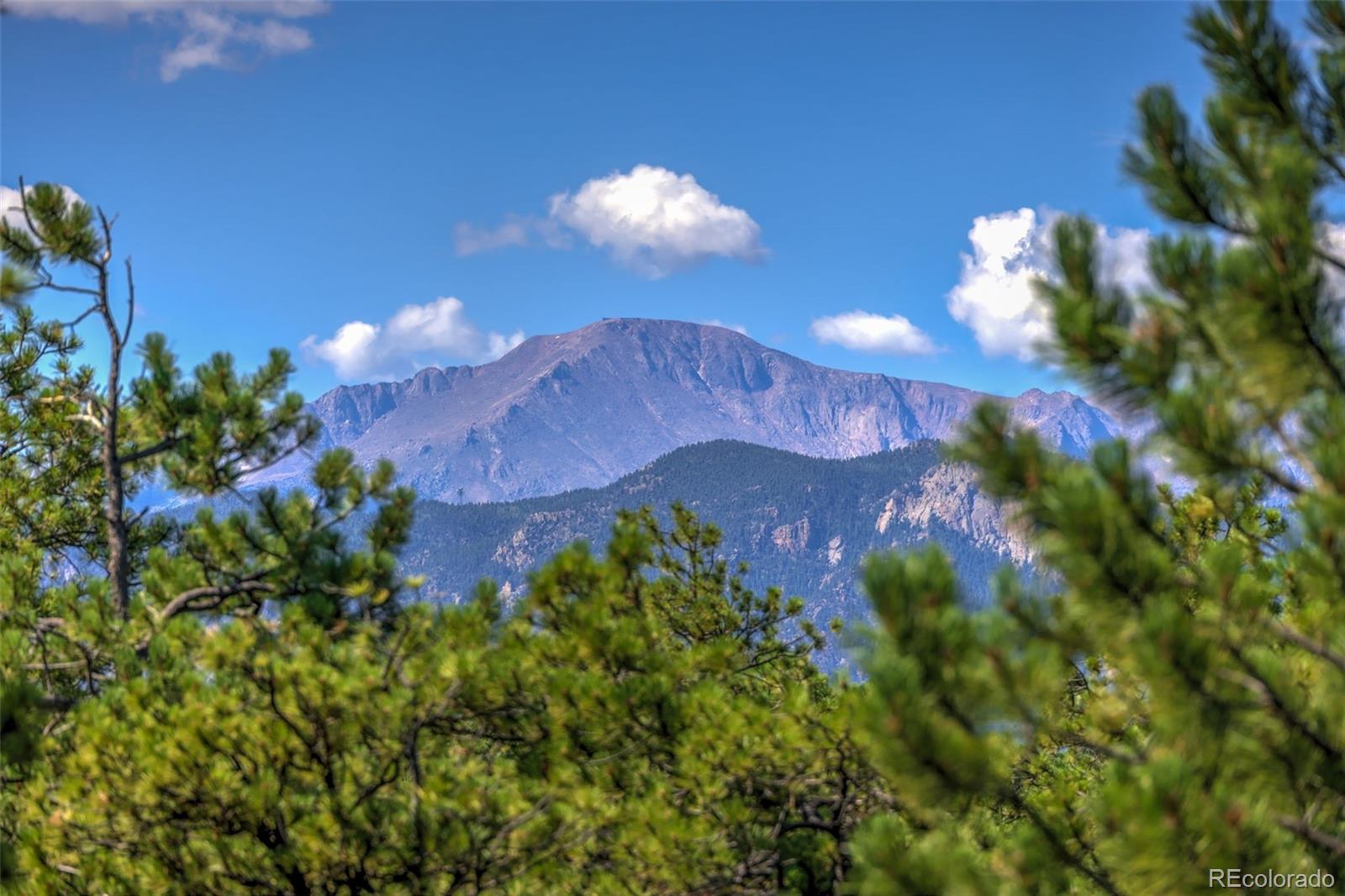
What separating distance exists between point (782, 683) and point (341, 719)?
624 cm

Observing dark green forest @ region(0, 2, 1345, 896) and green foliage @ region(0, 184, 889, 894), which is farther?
green foliage @ region(0, 184, 889, 894)

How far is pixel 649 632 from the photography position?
7254 millimetres

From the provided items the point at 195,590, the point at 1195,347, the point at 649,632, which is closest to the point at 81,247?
the point at 195,590

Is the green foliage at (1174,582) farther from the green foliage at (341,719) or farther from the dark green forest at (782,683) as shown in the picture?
the green foliage at (341,719)

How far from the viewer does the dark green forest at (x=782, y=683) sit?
12.3 ft

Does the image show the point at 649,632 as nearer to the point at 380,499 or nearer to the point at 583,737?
the point at 583,737

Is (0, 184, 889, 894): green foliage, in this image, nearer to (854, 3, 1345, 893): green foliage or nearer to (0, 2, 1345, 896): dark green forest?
(0, 2, 1345, 896): dark green forest

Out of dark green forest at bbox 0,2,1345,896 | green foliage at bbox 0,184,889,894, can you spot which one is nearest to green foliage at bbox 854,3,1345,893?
dark green forest at bbox 0,2,1345,896

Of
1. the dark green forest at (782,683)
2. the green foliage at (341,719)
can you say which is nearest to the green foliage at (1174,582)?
the dark green forest at (782,683)

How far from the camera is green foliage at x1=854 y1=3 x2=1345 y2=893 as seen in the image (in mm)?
3629

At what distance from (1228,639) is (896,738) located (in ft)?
4.62

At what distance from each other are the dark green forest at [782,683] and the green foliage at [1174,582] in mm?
17

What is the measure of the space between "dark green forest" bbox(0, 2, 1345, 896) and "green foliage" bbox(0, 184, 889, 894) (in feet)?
0.11

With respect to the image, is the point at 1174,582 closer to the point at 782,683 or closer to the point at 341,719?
the point at 341,719
